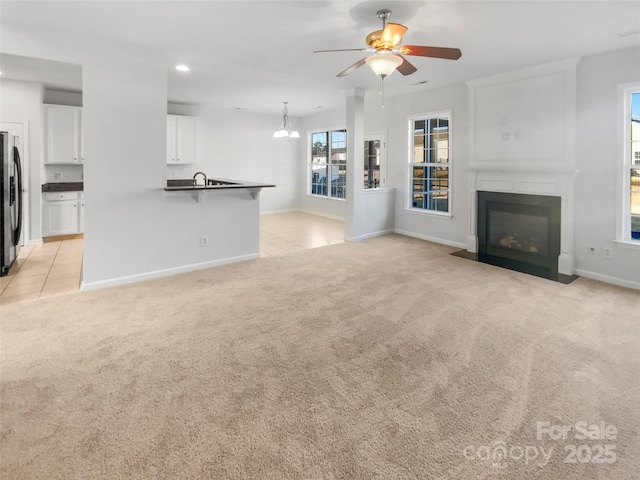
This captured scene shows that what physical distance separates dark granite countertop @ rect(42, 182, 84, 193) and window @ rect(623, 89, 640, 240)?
7.98m

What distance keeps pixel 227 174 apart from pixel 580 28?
715cm

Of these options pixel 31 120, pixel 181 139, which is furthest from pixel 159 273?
pixel 181 139

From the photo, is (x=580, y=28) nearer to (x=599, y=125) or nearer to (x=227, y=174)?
(x=599, y=125)

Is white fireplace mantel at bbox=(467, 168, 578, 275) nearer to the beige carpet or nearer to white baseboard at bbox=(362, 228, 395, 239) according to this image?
the beige carpet

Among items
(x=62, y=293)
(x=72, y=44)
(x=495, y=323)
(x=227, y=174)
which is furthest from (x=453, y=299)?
(x=227, y=174)

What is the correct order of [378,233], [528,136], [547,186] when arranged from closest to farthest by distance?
[547,186], [528,136], [378,233]

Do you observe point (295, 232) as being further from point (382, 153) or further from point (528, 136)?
point (528, 136)

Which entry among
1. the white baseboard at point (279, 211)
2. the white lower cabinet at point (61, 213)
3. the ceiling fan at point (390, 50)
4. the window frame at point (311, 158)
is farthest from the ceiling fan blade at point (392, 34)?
the white baseboard at point (279, 211)

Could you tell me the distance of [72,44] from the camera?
3781 mm

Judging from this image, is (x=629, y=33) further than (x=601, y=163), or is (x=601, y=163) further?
(x=601, y=163)

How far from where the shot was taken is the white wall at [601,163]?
164 inches

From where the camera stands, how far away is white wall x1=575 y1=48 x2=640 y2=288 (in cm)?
416

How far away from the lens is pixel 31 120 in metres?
5.80

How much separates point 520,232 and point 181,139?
6.58 m
